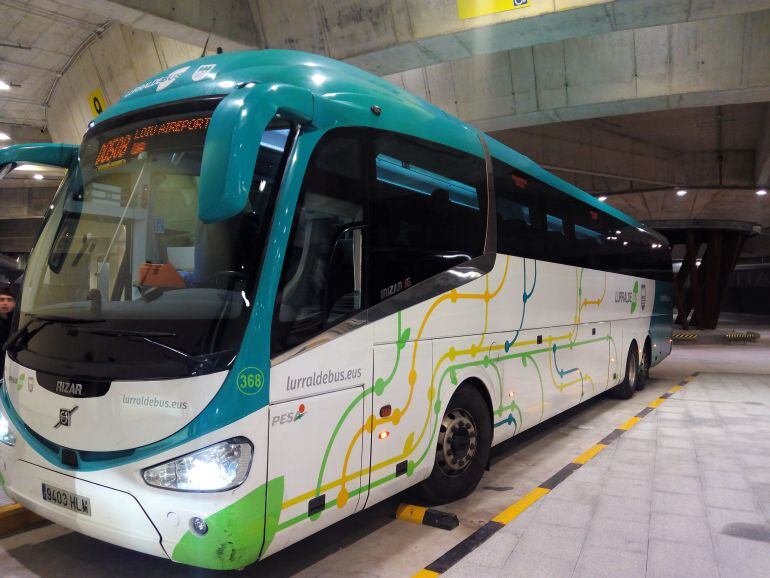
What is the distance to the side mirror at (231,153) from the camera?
257cm

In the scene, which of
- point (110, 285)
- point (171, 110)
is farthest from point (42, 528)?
point (171, 110)

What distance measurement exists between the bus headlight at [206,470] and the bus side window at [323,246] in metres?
0.57

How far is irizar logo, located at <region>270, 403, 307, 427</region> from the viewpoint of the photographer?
321 centimetres

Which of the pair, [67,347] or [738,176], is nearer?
[67,347]

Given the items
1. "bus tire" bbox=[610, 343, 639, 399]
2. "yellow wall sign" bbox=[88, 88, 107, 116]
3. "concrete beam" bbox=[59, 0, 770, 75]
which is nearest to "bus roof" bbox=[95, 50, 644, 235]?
"concrete beam" bbox=[59, 0, 770, 75]

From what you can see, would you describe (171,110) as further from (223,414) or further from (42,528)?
(42,528)

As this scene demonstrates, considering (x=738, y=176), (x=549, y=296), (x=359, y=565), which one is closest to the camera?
(x=359, y=565)

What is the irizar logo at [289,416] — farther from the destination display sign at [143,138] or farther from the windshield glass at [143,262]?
the destination display sign at [143,138]

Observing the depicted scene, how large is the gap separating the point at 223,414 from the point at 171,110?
1879 millimetres

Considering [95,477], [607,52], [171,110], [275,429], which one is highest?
[607,52]

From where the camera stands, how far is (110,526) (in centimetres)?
315

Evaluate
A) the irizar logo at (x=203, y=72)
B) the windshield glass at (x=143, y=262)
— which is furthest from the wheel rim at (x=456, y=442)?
the irizar logo at (x=203, y=72)

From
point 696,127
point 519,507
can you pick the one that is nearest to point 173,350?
point 519,507

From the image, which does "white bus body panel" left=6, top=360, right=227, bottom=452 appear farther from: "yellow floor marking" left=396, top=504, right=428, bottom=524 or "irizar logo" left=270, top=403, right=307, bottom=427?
"yellow floor marking" left=396, top=504, right=428, bottom=524
